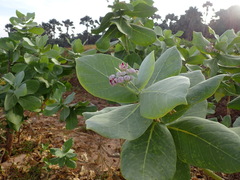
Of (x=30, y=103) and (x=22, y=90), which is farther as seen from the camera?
(x=30, y=103)

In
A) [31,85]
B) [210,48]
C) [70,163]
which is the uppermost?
[210,48]

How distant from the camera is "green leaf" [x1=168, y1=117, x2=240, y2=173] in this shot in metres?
0.57

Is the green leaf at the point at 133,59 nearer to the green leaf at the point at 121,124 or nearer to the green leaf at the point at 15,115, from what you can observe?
the green leaf at the point at 121,124

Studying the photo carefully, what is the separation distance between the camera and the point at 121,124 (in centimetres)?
61

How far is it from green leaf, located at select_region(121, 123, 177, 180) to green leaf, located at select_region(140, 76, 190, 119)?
11cm

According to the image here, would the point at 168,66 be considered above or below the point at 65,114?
above

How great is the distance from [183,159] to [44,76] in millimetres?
1467

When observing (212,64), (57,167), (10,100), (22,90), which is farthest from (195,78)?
(57,167)

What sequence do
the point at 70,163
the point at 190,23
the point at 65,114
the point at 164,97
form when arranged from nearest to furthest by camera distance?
the point at 164,97
the point at 65,114
the point at 70,163
the point at 190,23

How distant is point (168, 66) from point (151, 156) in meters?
0.28

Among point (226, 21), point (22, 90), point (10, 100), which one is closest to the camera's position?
point (22, 90)

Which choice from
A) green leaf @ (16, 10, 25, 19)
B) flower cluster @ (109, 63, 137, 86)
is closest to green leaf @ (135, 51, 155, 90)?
flower cluster @ (109, 63, 137, 86)

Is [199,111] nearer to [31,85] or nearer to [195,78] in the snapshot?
[195,78]

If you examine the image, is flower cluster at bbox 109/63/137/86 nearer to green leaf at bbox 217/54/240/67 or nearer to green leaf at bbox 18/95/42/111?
green leaf at bbox 217/54/240/67
